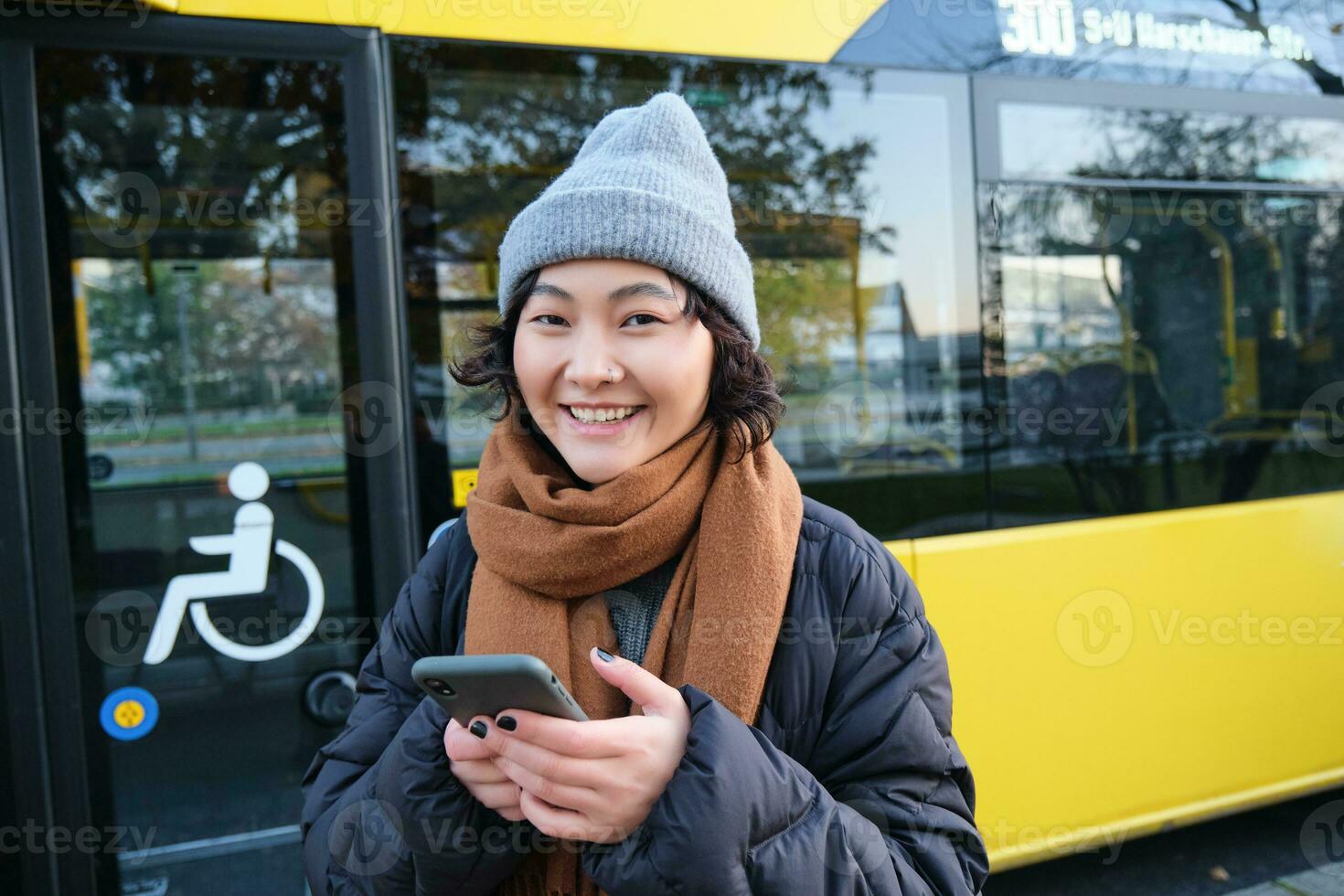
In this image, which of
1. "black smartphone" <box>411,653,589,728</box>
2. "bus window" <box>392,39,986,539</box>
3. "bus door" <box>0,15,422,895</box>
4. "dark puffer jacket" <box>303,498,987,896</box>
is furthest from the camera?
"bus window" <box>392,39,986,539</box>

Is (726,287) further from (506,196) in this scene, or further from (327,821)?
(506,196)

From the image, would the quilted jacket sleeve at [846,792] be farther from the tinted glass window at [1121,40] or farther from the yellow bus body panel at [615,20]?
the tinted glass window at [1121,40]

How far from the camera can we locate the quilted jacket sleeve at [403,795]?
1.09 metres

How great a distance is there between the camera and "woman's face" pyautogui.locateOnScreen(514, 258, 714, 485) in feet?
3.99

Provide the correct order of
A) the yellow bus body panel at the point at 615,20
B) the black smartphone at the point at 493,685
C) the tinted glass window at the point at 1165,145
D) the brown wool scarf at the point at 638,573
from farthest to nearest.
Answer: the tinted glass window at the point at 1165,145, the yellow bus body panel at the point at 615,20, the brown wool scarf at the point at 638,573, the black smartphone at the point at 493,685

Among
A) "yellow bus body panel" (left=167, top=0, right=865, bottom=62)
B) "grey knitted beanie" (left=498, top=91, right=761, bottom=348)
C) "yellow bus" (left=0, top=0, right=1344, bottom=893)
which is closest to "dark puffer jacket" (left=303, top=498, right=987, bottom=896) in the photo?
"grey knitted beanie" (left=498, top=91, right=761, bottom=348)

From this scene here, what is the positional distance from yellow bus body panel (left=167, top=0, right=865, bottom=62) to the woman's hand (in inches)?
81.0

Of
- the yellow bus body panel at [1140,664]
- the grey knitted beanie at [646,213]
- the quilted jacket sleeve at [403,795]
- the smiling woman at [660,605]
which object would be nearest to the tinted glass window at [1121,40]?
the yellow bus body panel at [1140,664]

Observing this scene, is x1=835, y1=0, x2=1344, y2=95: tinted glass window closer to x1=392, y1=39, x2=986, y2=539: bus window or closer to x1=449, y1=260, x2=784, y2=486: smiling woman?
x1=392, y1=39, x2=986, y2=539: bus window

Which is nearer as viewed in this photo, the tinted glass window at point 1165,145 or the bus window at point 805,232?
the bus window at point 805,232

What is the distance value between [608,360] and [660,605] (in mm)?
362

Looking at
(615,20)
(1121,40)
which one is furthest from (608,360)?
(1121,40)

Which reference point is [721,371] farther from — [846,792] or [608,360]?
[846,792]

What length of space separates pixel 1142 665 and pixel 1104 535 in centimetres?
45
